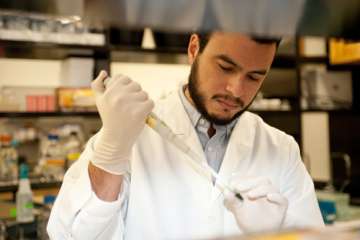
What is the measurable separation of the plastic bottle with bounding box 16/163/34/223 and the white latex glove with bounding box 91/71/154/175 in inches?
53.9

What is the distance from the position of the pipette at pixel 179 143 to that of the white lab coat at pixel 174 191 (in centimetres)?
2

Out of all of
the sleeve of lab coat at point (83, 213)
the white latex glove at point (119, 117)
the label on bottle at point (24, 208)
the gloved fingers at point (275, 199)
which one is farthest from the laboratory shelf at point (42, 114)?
the gloved fingers at point (275, 199)

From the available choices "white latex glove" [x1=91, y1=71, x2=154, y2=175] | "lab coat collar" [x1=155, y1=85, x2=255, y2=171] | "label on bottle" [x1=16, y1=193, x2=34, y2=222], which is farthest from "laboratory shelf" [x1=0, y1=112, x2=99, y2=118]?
"white latex glove" [x1=91, y1=71, x2=154, y2=175]

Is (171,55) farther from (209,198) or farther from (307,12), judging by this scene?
(307,12)

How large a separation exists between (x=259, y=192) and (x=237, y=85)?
20cm

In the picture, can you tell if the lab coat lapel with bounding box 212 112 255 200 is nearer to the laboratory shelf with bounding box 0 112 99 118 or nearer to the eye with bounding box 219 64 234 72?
the eye with bounding box 219 64 234 72

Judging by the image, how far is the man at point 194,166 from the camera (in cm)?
77

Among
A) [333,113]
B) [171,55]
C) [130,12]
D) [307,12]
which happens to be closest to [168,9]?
[130,12]

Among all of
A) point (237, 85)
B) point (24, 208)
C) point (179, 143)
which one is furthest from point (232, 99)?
point (24, 208)

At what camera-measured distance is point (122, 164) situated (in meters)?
0.80

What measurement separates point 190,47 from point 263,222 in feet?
1.19

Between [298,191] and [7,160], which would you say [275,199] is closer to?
[298,191]

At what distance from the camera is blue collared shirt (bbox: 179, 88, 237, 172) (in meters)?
1.00

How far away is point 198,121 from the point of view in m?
1.01
